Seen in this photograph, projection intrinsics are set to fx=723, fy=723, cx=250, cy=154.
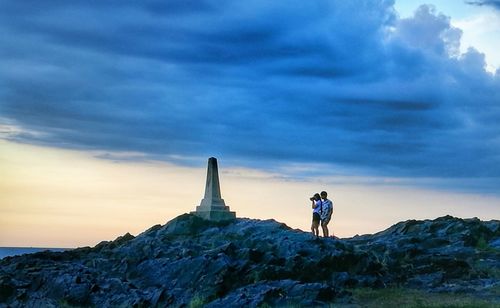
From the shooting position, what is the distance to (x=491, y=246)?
41219 millimetres

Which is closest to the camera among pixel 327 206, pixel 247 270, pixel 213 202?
pixel 247 270

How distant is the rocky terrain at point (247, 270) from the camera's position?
2891cm

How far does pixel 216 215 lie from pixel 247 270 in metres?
13.0

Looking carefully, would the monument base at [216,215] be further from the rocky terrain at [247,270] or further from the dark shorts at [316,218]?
the dark shorts at [316,218]

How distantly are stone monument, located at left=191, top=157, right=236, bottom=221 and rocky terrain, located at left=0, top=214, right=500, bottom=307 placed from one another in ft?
5.93

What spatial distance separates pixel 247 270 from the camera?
31.3m

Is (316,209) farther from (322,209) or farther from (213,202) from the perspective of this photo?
(213,202)

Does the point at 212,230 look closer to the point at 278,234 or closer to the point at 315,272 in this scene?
the point at 278,234

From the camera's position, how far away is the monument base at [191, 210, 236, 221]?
43.9 meters

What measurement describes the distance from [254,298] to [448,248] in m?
17.4

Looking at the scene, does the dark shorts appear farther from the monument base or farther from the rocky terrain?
the monument base

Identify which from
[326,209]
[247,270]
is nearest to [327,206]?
[326,209]

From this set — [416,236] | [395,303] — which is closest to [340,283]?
[395,303]

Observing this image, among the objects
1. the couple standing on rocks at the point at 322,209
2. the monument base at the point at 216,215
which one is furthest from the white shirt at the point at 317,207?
the monument base at the point at 216,215
